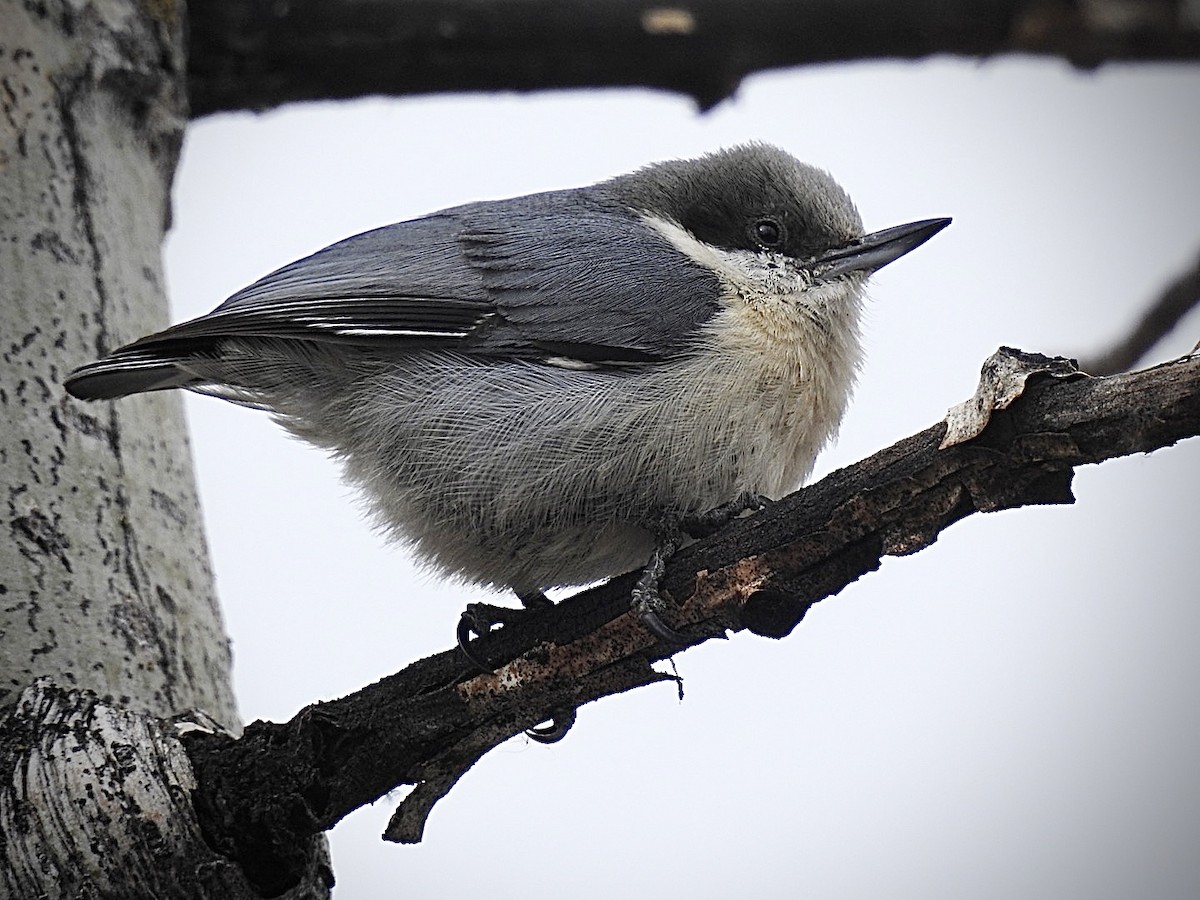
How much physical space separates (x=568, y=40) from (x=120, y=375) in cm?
185

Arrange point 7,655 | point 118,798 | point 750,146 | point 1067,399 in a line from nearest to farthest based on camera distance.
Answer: point 1067,399
point 118,798
point 7,655
point 750,146

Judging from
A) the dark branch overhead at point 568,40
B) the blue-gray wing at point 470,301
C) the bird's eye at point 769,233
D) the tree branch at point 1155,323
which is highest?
the dark branch overhead at point 568,40

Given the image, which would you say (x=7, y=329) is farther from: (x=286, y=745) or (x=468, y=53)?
(x=468, y=53)

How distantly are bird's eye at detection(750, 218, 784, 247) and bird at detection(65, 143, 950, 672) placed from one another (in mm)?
88

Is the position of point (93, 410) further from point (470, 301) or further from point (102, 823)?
point (102, 823)

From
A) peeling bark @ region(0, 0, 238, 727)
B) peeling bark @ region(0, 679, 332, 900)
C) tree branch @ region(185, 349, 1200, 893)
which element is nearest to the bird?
peeling bark @ region(0, 0, 238, 727)

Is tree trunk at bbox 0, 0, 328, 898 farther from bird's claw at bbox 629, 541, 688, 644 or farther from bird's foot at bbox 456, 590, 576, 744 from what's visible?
bird's claw at bbox 629, 541, 688, 644

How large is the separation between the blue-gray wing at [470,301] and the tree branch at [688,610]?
30.3 inches

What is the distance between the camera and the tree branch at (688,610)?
82.7 inches

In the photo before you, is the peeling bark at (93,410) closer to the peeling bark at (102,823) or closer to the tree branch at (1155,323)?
the peeling bark at (102,823)

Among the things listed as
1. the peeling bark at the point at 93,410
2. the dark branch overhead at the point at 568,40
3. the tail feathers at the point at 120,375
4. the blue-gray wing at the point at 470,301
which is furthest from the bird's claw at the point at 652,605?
the dark branch overhead at the point at 568,40

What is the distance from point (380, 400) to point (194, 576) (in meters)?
0.65

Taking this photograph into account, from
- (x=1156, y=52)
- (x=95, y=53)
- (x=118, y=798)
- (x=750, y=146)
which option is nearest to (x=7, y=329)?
(x=95, y=53)

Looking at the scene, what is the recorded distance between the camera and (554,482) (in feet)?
10.2
